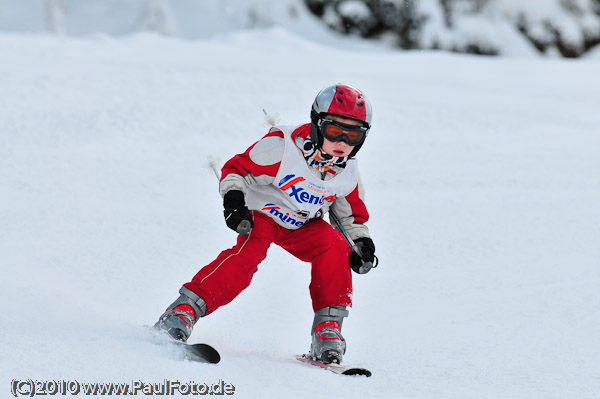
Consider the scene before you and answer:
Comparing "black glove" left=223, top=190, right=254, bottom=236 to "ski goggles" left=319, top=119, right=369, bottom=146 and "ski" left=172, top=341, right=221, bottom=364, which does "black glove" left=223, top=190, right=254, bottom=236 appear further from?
"ski" left=172, top=341, right=221, bottom=364

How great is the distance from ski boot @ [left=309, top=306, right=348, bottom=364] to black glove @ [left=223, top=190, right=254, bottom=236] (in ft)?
1.83

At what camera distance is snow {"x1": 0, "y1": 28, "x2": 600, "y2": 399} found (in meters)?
3.07

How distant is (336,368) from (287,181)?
2.90ft

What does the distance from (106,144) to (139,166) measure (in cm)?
52

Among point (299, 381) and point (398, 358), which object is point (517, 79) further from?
point (299, 381)

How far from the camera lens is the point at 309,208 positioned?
3.53m

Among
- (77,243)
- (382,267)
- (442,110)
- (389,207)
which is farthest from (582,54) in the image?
(77,243)

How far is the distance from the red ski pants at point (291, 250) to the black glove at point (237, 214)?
0.63ft

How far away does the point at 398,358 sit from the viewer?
3.74 m

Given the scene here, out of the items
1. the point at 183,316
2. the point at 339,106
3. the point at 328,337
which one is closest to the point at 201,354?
the point at 183,316

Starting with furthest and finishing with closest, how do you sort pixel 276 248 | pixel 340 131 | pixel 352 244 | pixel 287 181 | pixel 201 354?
pixel 276 248, pixel 352 244, pixel 287 181, pixel 340 131, pixel 201 354

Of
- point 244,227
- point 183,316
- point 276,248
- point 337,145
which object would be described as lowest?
point 183,316

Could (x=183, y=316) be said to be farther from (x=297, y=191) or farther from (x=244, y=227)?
(x=297, y=191)

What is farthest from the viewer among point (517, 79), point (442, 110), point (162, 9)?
point (162, 9)
